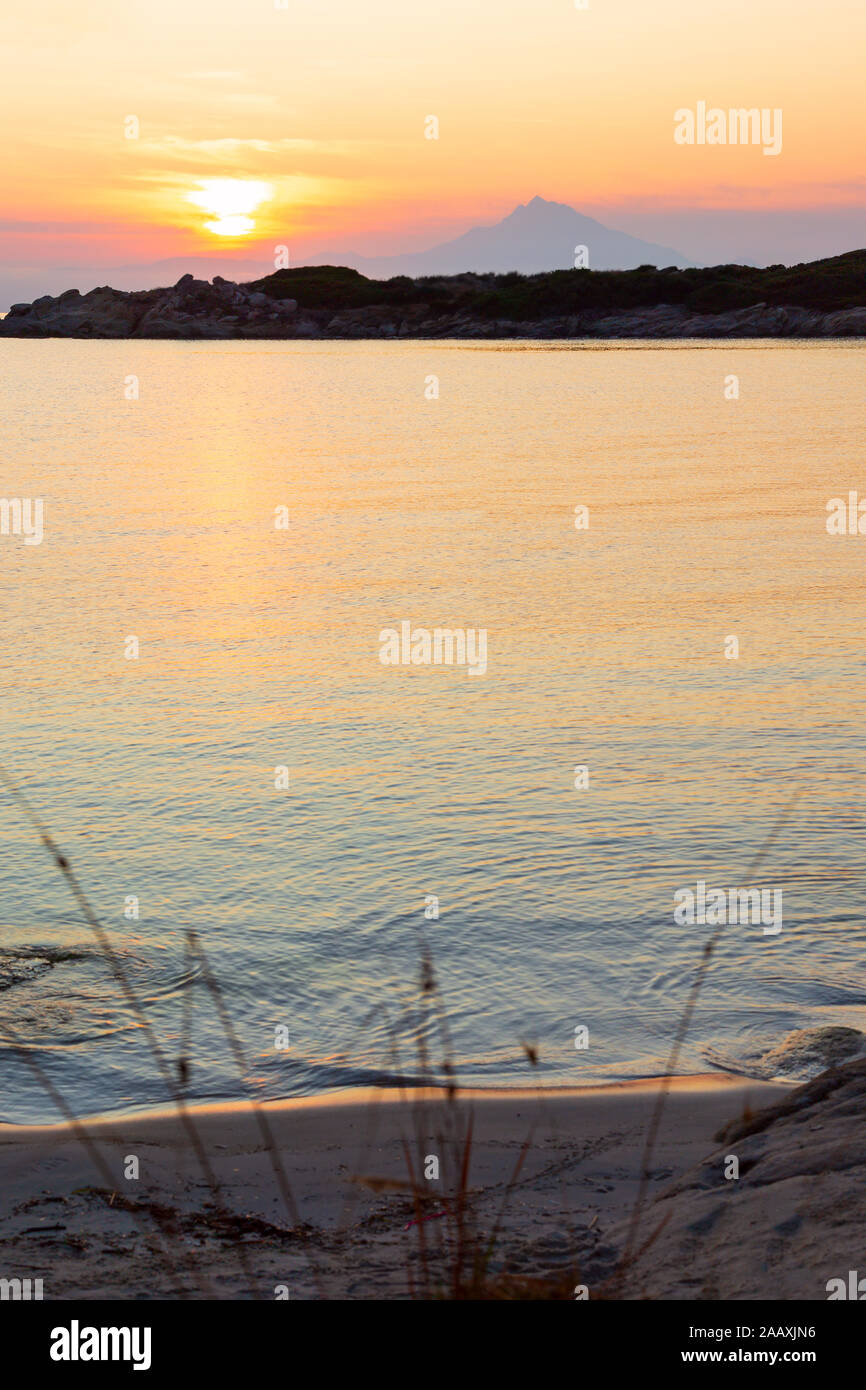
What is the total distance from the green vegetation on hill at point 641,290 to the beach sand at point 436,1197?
159 metres

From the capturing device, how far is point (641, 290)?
170m

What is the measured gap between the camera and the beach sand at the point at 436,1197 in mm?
5281

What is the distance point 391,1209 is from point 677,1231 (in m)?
1.48

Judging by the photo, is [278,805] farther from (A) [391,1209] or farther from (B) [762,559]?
(B) [762,559]

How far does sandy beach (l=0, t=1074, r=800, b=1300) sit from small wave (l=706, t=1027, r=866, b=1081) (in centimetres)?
22

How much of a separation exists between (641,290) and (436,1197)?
17490 cm
